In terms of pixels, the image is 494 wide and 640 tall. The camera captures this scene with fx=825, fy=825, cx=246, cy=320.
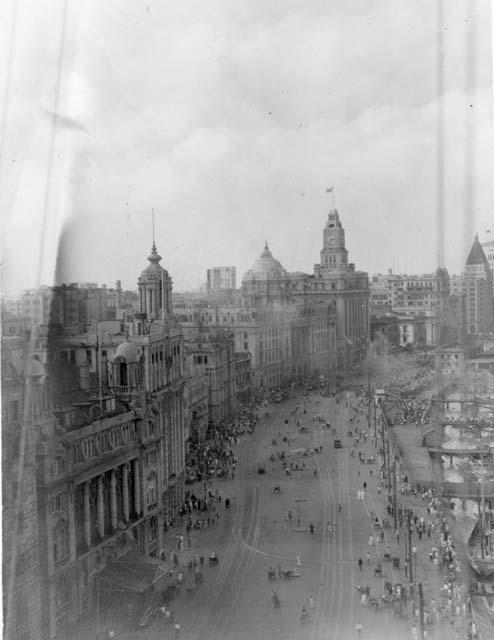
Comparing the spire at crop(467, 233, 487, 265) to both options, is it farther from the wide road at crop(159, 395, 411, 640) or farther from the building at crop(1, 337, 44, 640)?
the building at crop(1, 337, 44, 640)

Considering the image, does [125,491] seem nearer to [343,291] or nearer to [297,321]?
[297,321]

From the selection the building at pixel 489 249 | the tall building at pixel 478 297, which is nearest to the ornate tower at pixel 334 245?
the tall building at pixel 478 297

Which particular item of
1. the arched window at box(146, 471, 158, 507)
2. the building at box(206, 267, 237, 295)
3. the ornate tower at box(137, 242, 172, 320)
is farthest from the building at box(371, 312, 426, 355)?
the arched window at box(146, 471, 158, 507)

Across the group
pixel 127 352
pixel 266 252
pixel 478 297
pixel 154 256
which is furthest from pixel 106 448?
pixel 478 297

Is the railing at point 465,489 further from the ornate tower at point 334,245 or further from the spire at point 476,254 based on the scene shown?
the ornate tower at point 334,245

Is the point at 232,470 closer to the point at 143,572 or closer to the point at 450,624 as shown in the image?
the point at 143,572

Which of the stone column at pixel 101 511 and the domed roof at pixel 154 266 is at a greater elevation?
the domed roof at pixel 154 266

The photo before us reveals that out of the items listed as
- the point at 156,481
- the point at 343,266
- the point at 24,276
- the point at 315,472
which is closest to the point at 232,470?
the point at 315,472
